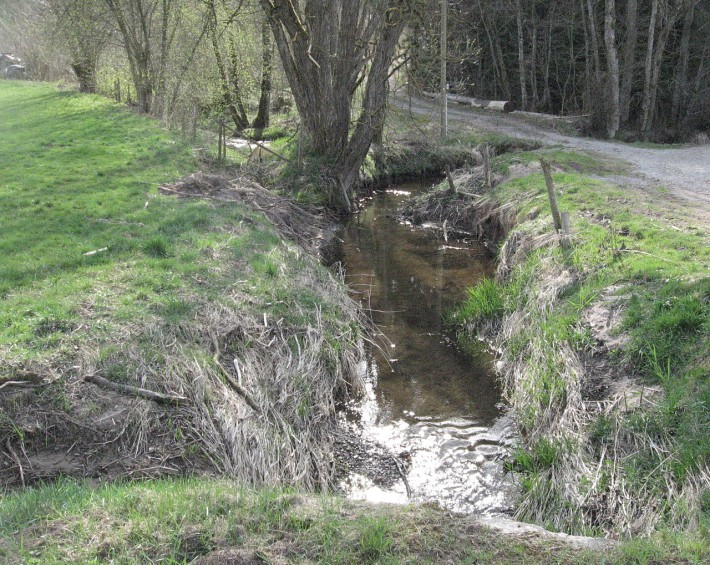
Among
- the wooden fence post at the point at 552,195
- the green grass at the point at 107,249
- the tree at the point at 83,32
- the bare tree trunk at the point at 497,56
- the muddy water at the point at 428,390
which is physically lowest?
the muddy water at the point at 428,390

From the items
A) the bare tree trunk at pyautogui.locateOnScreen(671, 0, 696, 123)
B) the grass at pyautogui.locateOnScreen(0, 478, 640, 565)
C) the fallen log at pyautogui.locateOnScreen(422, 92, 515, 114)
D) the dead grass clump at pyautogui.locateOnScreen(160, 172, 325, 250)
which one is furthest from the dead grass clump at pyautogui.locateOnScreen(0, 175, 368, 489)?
the bare tree trunk at pyautogui.locateOnScreen(671, 0, 696, 123)

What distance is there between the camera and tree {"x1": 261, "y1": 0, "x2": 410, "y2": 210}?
14188 mm

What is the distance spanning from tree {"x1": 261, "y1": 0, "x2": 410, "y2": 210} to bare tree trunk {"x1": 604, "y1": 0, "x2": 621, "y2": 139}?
384 inches

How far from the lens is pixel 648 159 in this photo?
1538 cm

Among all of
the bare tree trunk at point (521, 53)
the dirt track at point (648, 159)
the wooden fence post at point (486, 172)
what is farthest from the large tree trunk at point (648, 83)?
the wooden fence post at point (486, 172)

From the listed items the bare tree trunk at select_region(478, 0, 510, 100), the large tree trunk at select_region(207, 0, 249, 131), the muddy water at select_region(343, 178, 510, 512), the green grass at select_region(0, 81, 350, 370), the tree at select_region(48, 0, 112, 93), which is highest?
the bare tree trunk at select_region(478, 0, 510, 100)

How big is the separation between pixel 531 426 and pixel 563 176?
8.15 metres

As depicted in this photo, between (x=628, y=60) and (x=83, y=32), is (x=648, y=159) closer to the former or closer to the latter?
(x=628, y=60)

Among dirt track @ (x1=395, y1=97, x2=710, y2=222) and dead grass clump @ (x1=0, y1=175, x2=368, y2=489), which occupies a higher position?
dirt track @ (x1=395, y1=97, x2=710, y2=222)

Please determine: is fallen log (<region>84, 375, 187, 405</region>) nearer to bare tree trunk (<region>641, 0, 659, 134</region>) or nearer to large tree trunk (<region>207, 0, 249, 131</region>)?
large tree trunk (<region>207, 0, 249, 131</region>)

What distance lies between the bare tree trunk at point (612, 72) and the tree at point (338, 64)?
9.75m

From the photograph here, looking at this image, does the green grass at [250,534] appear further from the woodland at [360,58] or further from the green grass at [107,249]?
the woodland at [360,58]

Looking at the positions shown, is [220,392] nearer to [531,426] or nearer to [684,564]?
[531,426]

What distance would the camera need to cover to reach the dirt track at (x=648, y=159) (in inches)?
441
